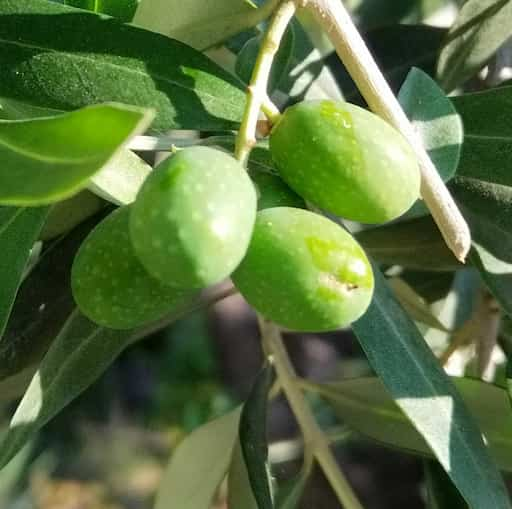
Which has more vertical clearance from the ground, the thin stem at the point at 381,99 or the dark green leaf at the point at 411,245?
the thin stem at the point at 381,99

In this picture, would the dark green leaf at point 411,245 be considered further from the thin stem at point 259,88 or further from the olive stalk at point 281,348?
the thin stem at point 259,88

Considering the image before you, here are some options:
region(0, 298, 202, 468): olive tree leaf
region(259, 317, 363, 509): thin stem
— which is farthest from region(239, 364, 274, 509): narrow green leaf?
region(0, 298, 202, 468): olive tree leaf

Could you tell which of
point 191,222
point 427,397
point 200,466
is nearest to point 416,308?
point 200,466

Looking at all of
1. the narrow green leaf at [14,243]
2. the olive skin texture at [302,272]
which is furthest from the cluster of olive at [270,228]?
the narrow green leaf at [14,243]

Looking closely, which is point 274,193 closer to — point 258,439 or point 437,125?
point 437,125

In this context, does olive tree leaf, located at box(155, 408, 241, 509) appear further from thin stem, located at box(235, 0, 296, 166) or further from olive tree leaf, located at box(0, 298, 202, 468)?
thin stem, located at box(235, 0, 296, 166)

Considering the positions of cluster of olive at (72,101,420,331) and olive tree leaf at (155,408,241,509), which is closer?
cluster of olive at (72,101,420,331)

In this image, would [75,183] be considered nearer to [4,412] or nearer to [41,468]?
[4,412]

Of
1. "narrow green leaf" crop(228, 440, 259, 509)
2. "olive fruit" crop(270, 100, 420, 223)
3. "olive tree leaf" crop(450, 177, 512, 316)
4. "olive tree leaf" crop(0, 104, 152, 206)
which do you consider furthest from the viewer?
"narrow green leaf" crop(228, 440, 259, 509)
